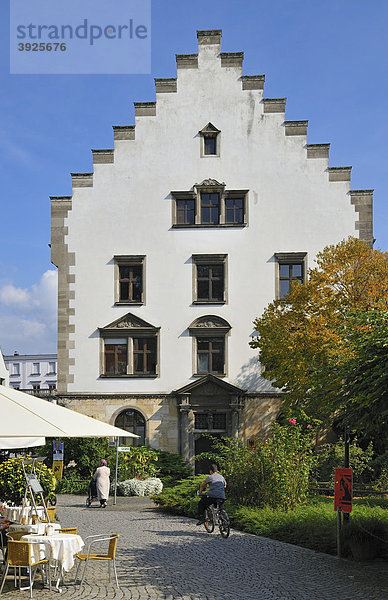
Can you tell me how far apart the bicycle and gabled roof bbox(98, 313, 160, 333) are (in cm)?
1668

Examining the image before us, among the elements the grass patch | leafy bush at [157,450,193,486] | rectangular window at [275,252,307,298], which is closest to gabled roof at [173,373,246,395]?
leafy bush at [157,450,193,486]

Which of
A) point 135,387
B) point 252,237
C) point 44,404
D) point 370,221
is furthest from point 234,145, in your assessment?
point 44,404

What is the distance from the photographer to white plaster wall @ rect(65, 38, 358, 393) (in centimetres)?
3406

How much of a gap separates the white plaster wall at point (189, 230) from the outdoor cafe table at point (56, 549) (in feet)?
72.3

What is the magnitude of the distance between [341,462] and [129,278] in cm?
1339

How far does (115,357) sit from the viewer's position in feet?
112

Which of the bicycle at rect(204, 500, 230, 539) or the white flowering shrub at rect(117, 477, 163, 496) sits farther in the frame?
the white flowering shrub at rect(117, 477, 163, 496)

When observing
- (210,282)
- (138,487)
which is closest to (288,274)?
(210,282)

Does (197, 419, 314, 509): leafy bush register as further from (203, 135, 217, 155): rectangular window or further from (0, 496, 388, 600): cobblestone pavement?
(203, 135, 217, 155): rectangular window

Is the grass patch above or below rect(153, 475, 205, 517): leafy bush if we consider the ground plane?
above

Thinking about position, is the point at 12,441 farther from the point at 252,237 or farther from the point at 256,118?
the point at 256,118

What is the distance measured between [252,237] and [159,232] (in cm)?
458

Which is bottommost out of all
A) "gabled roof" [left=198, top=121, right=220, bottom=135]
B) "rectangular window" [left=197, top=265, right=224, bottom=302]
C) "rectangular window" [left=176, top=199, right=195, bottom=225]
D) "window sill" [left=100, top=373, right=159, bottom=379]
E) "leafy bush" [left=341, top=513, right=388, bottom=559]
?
"leafy bush" [left=341, top=513, right=388, bottom=559]

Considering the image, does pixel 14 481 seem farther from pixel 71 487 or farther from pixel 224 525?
pixel 71 487
